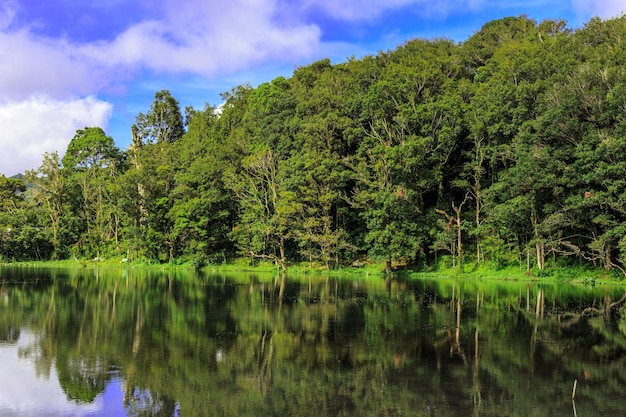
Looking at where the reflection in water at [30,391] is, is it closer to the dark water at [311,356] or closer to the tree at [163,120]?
the dark water at [311,356]

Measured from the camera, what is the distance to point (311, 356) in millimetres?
15766

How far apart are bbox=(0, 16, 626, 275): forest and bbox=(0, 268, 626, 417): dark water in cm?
1400

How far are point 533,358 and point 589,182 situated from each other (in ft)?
93.1

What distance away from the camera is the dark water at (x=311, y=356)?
11.5 meters

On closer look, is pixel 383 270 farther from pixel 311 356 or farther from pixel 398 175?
pixel 311 356

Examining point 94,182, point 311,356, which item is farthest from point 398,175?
point 94,182

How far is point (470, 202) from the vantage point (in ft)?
174

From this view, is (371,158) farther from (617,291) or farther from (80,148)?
(80,148)

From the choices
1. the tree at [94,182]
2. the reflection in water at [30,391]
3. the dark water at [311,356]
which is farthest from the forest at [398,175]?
the reflection in water at [30,391]

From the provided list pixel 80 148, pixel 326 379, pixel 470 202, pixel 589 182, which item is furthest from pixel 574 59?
pixel 80 148

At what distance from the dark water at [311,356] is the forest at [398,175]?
14.0m

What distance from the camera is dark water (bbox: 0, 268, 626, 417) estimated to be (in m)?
11.5

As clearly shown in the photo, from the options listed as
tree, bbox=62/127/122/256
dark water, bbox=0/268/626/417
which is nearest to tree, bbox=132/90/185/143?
tree, bbox=62/127/122/256

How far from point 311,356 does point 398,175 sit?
35645 millimetres
